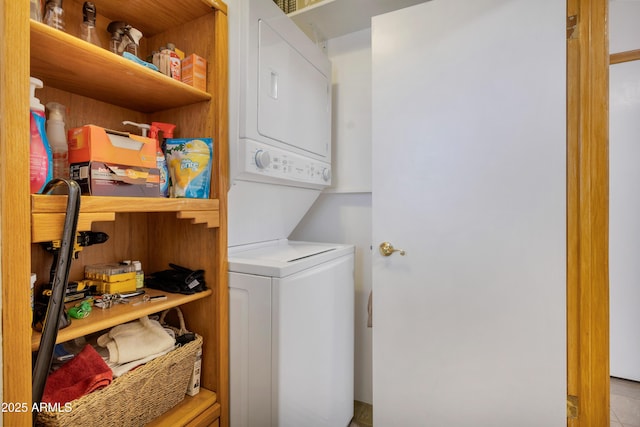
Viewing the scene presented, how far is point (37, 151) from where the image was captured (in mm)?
874

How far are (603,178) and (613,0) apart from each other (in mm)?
1798

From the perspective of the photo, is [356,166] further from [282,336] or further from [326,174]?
[282,336]

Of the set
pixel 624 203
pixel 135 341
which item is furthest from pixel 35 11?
pixel 624 203

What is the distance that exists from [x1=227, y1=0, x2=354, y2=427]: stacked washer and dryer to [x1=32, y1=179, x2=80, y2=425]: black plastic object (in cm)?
61

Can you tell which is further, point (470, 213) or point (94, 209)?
point (470, 213)

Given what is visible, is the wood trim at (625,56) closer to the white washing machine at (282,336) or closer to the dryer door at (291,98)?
the dryer door at (291,98)

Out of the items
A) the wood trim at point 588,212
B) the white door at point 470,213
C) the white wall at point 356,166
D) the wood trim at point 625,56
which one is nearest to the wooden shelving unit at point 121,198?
the white door at point 470,213

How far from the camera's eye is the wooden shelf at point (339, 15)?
183 cm

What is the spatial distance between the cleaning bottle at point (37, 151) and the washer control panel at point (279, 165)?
25.2 inches

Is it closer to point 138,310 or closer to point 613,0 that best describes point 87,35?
point 138,310

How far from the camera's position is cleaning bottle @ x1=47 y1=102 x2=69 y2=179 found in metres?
1.03

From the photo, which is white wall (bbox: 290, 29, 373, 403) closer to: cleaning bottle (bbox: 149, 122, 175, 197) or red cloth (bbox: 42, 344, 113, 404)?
cleaning bottle (bbox: 149, 122, 175, 197)

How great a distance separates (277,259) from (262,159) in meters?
0.46

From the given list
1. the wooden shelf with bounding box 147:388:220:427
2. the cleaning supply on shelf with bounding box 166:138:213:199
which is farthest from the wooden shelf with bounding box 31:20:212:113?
the wooden shelf with bounding box 147:388:220:427
